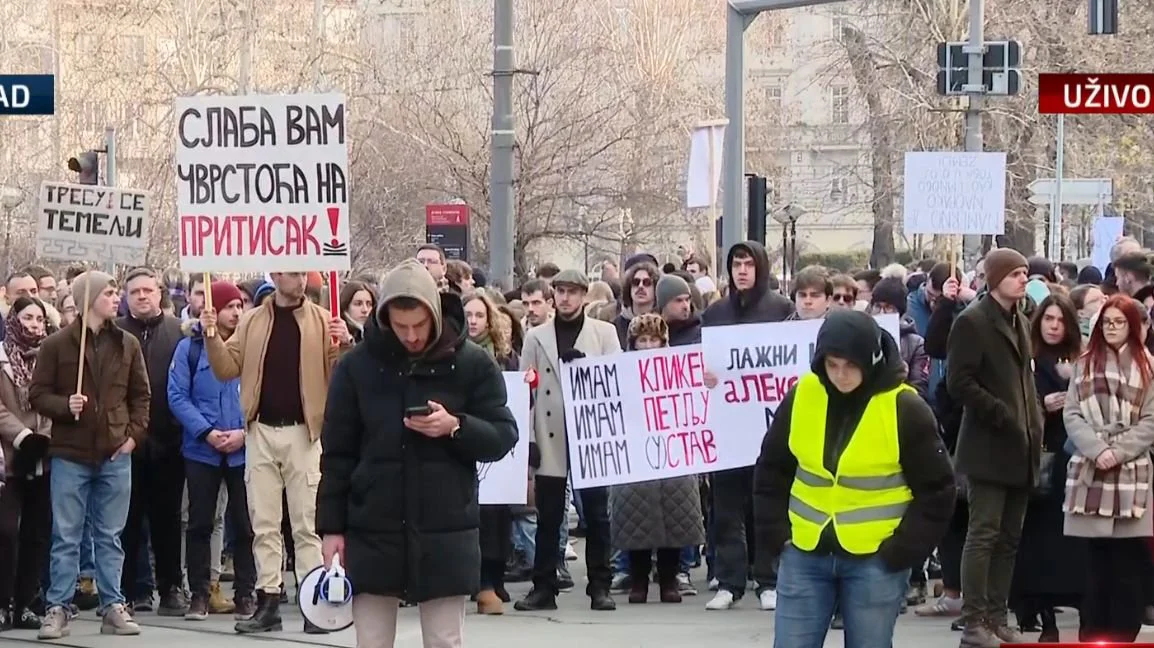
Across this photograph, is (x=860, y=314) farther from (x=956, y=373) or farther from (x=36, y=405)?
(x=36, y=405)

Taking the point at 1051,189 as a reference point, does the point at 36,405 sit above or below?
below

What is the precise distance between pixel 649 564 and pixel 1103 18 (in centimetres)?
777

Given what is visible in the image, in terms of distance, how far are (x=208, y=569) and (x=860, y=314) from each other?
19.1ft

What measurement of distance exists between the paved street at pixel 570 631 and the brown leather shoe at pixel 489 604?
86 millimetres

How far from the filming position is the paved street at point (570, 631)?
11047 millimetres

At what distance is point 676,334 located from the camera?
12.8 m

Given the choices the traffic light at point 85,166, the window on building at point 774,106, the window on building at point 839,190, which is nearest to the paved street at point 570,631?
the traffic light at point 85,166

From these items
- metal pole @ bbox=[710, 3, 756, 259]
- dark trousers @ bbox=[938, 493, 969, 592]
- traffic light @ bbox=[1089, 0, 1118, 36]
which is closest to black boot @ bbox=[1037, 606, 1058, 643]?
dark trousers @ bbox=[938, 493, 969, 592]

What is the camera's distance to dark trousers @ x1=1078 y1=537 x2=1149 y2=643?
10.1 meters

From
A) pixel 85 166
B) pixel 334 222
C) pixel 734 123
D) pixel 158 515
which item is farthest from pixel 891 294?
pixel 85 166

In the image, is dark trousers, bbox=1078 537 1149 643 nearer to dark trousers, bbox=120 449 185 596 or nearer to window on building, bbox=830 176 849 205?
dark trousers, bbox=120 449 185 596

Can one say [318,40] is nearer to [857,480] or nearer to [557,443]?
[557,443]

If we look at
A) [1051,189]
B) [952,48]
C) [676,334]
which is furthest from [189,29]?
[676,334]

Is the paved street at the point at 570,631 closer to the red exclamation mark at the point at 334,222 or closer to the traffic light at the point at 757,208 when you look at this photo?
the red exclamation mark at the point at 334,222
